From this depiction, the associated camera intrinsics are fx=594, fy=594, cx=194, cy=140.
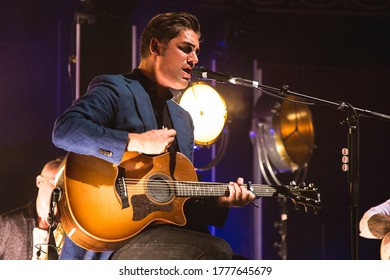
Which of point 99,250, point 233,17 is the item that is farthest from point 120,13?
point 99,250

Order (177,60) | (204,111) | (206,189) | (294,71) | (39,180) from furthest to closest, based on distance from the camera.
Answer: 1. (294,71)
2. (204,111)
3. (39,180)
4. (177,60)
5. (206,189)

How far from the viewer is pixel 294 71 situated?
5227 millimetres

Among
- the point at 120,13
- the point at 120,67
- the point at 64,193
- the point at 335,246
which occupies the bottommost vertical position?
the point at 335,246

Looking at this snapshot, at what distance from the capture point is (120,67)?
12.8 ft

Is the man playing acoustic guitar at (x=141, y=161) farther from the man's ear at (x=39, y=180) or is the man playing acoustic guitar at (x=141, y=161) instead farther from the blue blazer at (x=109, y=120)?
the man's ear at (x=39, y=180)

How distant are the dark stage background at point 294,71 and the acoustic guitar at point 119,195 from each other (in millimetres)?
1472

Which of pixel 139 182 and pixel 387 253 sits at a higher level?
pixel 139 182

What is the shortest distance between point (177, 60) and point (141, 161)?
67 centimetres

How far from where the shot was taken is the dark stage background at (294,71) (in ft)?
13.7

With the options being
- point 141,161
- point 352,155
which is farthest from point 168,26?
point 352,155

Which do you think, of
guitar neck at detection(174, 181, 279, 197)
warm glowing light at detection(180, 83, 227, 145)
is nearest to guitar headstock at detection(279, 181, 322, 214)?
guitar neck at detection(174, 181, 279, 197)

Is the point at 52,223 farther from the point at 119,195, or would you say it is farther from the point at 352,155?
the point at 352,155

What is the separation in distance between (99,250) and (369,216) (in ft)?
6.67
